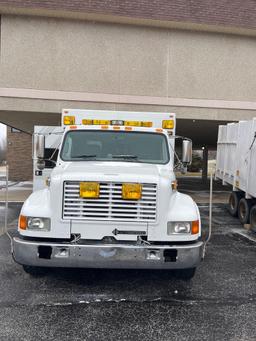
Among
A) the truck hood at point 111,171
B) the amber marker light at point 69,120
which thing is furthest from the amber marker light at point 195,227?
the amber marker light at point 69,120

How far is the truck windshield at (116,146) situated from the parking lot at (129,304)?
1.97 metres

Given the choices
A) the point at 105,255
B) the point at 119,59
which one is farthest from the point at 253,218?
the point at 119,59

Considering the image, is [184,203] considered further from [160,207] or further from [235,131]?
[235,131]

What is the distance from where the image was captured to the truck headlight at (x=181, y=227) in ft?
15.2

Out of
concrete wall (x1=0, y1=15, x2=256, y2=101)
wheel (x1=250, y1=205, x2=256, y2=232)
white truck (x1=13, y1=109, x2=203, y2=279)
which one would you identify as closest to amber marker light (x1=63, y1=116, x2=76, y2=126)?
white truck (x1=13, y1=109, x2=203, y2=279)

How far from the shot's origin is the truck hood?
4645 millimetres

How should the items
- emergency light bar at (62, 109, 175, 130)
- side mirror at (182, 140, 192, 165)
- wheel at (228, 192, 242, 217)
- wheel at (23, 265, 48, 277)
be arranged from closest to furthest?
wheel at (23, 265, 48, 277)
side mirror at (182, 140, 192, 165)
emergency light bar at (62, 109, 175, 130)
wheel at (228, 192, 242, 217)

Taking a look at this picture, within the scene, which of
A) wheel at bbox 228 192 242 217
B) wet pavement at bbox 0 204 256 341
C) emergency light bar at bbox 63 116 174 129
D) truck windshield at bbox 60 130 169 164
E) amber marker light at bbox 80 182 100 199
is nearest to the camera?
wet pavement at bbox 0 204 256 341

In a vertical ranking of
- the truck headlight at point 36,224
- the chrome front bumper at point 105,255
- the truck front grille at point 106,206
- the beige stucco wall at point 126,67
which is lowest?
the chrome front bumper at point 105,255

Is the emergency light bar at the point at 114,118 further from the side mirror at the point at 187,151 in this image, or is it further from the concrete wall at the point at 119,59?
the concrete wall at the point at 119,59

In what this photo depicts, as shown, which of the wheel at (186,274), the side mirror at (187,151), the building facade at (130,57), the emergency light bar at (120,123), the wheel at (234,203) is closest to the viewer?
the wheel at (186,274)

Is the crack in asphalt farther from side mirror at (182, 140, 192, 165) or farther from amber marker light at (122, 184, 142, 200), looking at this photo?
side mirror at (182, 140, 192, 165)

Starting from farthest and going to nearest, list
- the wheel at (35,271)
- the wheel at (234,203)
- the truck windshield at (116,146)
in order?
1. the wheel at (234,203)
2. the truck windshield at (116,146)
3. the wheel at (35,271)

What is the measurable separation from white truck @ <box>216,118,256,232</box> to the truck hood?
4598 mm
